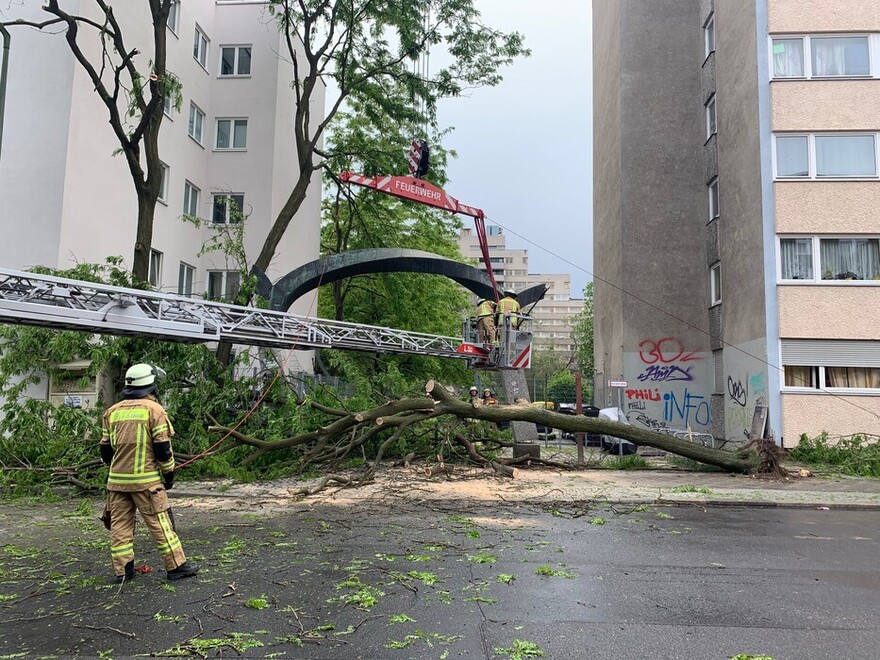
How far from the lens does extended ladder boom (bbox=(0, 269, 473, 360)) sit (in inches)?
279

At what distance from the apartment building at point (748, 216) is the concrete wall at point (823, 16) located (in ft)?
0.10

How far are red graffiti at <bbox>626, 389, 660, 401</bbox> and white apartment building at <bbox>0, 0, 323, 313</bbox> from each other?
1203 centimetres

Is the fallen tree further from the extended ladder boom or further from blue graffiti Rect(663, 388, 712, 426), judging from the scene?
blue graffiti Rect(663, 388, 712, 426)

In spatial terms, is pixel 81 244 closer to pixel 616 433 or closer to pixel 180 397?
pixel 180 397

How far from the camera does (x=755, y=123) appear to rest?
1606cm

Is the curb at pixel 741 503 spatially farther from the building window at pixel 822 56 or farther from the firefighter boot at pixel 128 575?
the building window at pixel 822 56

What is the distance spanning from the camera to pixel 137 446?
4.97 meters

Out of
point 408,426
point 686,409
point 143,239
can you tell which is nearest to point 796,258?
point 686,409

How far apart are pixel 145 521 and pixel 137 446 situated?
0.59 m

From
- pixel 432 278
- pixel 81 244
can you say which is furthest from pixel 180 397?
pixel 432 278

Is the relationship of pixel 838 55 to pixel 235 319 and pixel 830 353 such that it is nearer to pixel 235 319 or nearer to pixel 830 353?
pixel 830 353

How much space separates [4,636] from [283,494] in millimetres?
5104

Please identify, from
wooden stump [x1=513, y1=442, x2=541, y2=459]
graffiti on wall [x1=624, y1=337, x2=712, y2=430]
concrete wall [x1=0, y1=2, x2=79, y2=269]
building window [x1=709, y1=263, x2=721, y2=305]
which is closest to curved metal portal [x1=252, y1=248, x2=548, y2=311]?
concrete wall [x1=0, y1=2, x2=79, y2=269]

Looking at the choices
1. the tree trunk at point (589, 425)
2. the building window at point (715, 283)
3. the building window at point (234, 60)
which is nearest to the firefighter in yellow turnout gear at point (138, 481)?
the tree trunk at point (589, 425)
